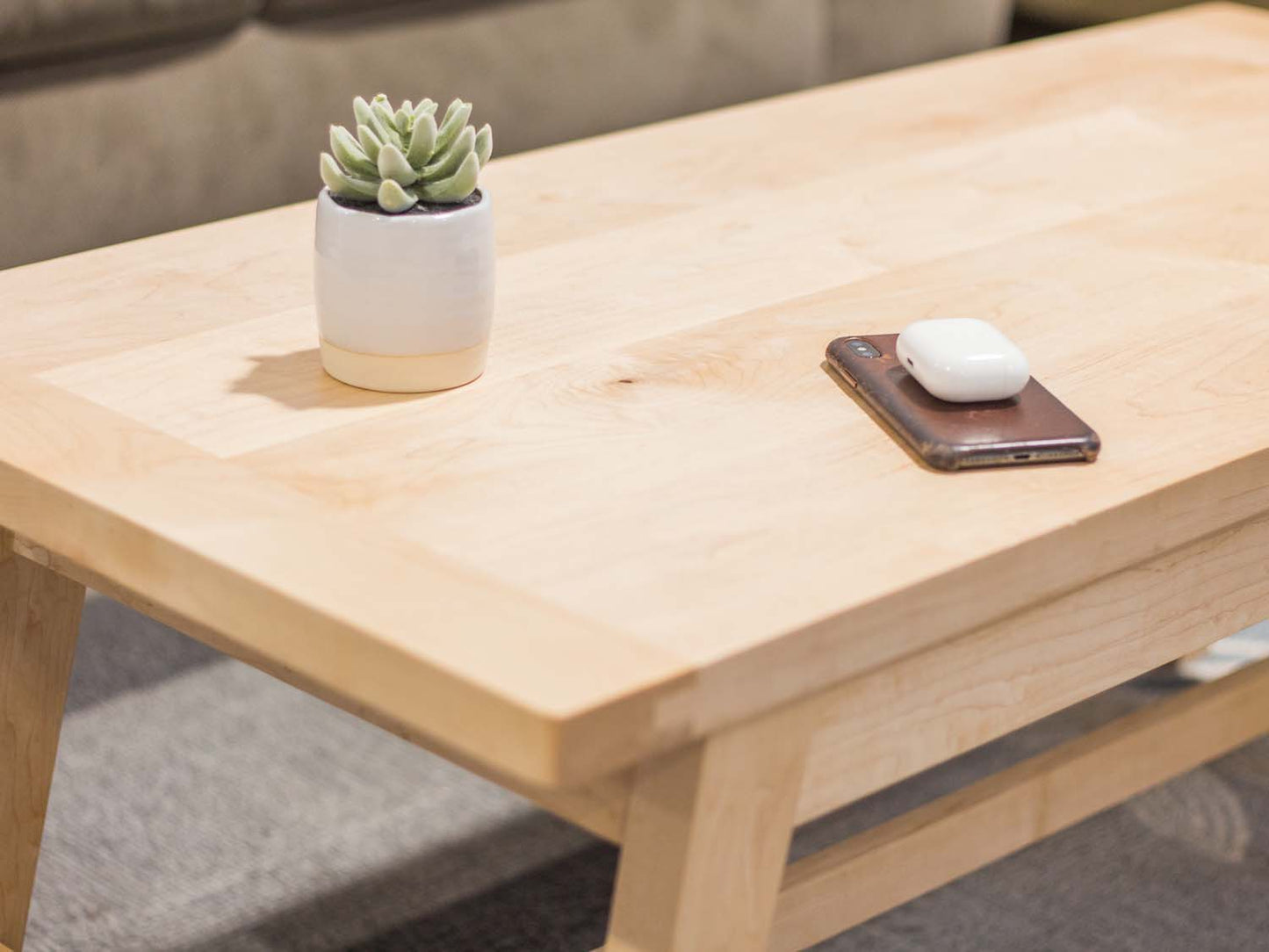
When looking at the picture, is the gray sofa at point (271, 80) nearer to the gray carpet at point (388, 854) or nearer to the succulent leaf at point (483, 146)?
the gray carpet at point (388, 854)

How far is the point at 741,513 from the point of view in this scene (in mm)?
694

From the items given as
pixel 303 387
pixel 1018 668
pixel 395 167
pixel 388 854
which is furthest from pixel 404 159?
pixel 388 854

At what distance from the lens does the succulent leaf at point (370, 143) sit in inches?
30.6

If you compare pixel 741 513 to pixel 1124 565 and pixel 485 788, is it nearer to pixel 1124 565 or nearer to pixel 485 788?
pixel 1124 565

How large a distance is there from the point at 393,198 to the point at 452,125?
44mm

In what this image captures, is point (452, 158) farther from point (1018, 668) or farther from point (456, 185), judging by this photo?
point (1018, 668)

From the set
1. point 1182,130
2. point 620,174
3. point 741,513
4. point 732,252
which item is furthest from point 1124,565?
point 1182,130

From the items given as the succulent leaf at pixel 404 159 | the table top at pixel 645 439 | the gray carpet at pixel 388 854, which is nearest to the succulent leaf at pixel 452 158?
the succulent leaf at pixel 404 159

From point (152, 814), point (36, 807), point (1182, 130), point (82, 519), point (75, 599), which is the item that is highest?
point (1182, 130)

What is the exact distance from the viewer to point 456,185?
0.79m

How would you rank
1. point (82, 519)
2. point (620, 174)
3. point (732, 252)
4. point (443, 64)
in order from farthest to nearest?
point (443, 64) → point (620, 174) → point (732, 252) → point (82, 519)

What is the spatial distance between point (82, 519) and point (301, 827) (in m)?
0.63

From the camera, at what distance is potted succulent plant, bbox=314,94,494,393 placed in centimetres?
78

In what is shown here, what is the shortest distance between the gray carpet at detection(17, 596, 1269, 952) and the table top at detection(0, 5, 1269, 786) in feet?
1.53
